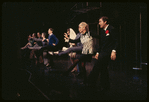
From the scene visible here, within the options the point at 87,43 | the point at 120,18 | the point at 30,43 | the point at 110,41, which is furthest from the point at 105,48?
the point at 30,43

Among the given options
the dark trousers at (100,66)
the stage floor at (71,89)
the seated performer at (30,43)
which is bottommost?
the stage floor at (71,89)

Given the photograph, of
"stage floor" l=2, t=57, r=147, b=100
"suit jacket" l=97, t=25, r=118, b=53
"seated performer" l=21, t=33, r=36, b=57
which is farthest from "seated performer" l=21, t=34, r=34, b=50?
"suit jacket" l=97, t=25, r=118, b=53

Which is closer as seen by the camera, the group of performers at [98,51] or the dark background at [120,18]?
the group of performers at [98,51]

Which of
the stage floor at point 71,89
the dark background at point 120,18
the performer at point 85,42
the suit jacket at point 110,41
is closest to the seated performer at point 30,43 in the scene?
the dark background at point 120,18

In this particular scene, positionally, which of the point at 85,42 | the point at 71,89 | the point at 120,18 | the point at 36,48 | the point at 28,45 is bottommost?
the point at 71,89

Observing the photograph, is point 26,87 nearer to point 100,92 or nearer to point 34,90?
point 34,90

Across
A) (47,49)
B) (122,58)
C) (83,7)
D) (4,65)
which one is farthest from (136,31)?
(4,65)

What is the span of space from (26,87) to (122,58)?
10.2ft

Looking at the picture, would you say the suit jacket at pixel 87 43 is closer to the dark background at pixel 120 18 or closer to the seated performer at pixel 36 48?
the dark background at pixel 120 18

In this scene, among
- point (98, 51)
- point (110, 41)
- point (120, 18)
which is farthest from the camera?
point (120, 18)

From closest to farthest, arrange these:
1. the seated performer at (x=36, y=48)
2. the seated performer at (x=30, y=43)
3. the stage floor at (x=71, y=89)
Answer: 1. the stage floor at (x=71, y=89)
2. the seated performer at (x=36, y=48)
3. the seated performer at (x=30, y=43)

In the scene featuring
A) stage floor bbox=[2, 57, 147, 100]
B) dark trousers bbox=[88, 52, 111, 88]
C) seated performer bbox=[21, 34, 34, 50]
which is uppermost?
seated performer bbox=[21, 34, 34, 50]

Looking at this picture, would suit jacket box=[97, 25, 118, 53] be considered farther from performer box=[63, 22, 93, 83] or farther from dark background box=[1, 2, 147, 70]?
dark background box=[1, 2, 147, 70]

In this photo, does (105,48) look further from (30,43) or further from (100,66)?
(30,43)
